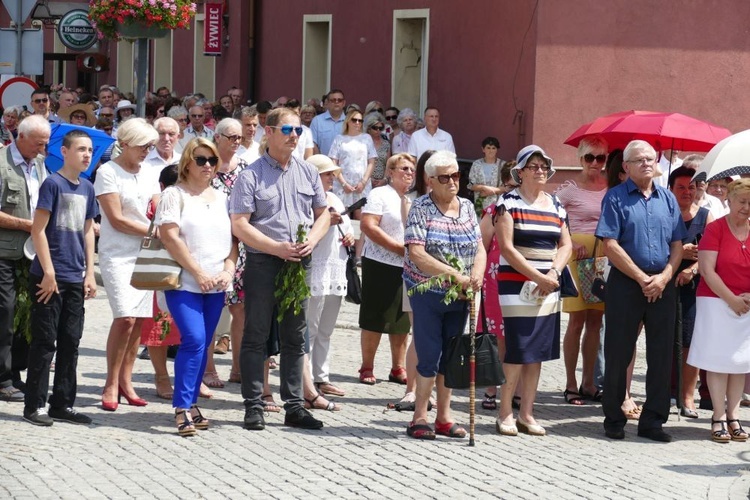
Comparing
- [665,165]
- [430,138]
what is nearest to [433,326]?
[665,165]

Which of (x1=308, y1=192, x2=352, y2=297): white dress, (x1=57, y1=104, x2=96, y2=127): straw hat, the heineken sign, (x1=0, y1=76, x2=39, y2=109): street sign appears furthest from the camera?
the heineken sign

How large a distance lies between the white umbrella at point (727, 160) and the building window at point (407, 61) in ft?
44.5

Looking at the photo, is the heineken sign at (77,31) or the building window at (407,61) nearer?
the building window at (407,61)

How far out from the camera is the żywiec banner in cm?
3042

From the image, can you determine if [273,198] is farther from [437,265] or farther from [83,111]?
[83,111]

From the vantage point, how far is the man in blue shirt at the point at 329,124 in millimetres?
20672

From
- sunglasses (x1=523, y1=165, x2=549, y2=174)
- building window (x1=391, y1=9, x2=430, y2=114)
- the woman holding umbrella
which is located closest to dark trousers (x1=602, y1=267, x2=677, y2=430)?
sunglasses (x1=523, y1=165, x2=549, y2=174)

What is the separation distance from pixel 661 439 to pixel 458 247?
183 cm

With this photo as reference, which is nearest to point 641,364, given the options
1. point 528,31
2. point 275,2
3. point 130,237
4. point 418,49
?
point 130,237

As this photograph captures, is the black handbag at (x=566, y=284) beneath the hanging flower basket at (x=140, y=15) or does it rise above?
beneath

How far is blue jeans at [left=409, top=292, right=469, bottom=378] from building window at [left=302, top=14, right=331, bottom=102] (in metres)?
18.2

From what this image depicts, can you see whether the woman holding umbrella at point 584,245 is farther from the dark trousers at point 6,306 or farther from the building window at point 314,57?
the building window at point 314,57

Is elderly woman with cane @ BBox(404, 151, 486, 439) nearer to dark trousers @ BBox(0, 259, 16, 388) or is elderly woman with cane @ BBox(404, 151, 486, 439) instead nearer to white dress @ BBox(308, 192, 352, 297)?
white dress @ BBox(308, 192, 352, 297)

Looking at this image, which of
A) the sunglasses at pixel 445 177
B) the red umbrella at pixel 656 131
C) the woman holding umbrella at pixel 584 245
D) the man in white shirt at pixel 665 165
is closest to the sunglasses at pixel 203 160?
the sunglasses at pixel 445 177
